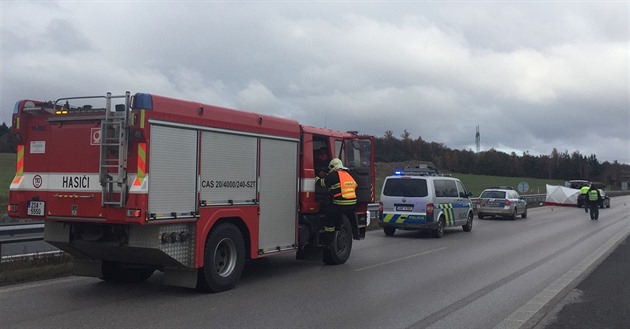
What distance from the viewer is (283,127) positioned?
9656 millimetres

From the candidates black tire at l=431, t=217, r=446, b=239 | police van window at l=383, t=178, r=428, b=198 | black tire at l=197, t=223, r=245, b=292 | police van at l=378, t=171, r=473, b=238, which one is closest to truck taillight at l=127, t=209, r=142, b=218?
black tire at l=197, t=223, r=245, b=292

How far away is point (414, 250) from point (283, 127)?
5.87 metres

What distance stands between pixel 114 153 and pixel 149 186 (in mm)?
670

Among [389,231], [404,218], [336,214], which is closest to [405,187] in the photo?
[404,218]

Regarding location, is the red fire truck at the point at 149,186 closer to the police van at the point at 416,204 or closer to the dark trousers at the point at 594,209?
the police van at the point at 416,204

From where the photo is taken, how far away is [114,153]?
7.16 metres

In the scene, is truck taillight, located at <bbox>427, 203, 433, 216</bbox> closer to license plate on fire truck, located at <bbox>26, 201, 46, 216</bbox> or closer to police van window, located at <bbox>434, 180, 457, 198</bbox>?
police van window, located at <bbox>434, 180, 457, 198</bbox>

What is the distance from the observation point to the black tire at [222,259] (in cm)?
785

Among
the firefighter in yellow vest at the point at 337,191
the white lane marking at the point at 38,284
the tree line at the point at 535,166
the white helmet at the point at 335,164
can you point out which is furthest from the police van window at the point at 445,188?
the tree line at the point at 535,166

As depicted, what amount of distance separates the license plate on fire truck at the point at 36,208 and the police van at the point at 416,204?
1168 centimetres

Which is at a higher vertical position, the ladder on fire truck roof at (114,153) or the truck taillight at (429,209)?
the ladder on fire truck roof at (114,153)

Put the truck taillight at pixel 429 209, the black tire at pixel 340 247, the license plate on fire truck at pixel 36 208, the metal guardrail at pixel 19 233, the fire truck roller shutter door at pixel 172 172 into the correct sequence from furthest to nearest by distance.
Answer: the truck taillight at pixel 429 209 → the black tire at pixel 340 247 → the metal guardrail at pixel 19 233 → the license plate on fire truck at pixel 36 208 → the fire truck roller shutter door at pixel 172 172

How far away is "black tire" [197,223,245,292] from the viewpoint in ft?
25.8

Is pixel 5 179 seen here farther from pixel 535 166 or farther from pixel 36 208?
A: pixel 535 166
